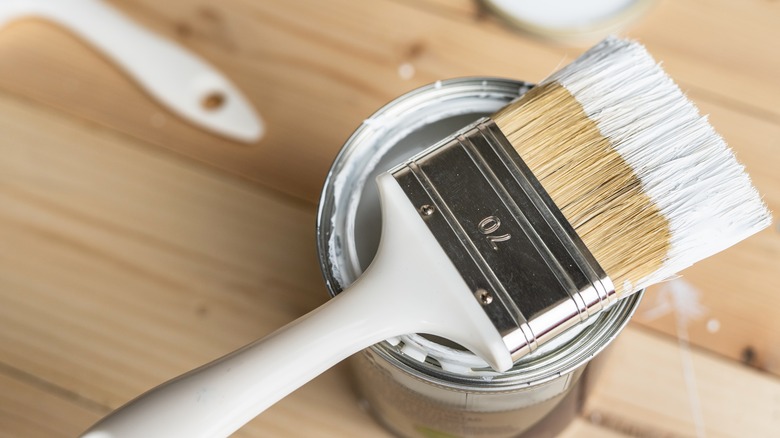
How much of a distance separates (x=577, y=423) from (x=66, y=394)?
0.43 meters

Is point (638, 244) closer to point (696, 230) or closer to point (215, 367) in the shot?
point (696, 230)

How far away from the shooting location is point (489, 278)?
45 centimetres

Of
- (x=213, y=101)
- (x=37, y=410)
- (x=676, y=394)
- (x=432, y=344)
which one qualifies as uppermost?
(x=213, y=101)

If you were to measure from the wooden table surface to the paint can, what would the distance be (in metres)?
0.11

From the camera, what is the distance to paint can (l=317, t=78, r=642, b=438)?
491mm

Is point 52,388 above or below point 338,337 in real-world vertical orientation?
above

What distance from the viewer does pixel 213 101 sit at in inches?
29.9

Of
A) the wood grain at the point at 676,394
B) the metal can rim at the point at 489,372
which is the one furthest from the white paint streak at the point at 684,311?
the metal can rim at the point at 489,372

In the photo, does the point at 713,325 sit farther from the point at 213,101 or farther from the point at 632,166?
the point at 213,101

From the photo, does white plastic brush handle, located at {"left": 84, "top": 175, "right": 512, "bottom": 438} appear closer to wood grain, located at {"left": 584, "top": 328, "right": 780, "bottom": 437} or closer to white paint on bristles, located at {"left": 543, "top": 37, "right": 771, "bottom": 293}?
white paint on bristles, located at {"left": 543, "top": 37, "right": 771, "bottom": 293}

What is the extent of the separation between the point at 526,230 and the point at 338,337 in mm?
123

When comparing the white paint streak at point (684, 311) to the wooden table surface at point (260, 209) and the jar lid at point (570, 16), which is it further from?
the jar lid at point (570, 16)

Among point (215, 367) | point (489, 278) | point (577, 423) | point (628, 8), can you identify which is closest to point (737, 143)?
point (628, 8)

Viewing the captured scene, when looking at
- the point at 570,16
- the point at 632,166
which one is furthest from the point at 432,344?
the point at 570,16
